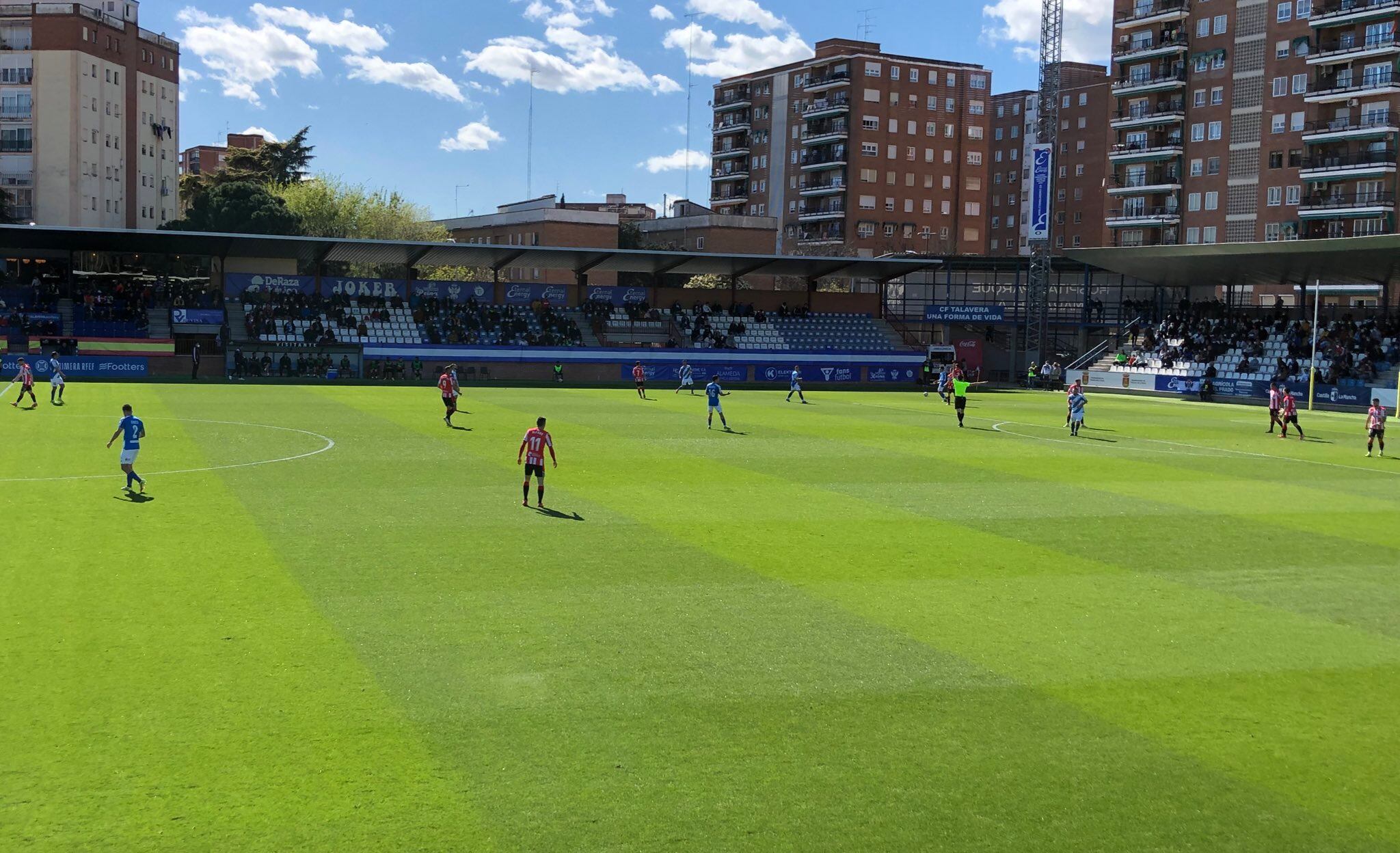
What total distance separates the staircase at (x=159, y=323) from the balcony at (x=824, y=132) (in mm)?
75025

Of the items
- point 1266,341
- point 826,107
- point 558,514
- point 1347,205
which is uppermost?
point 826,107

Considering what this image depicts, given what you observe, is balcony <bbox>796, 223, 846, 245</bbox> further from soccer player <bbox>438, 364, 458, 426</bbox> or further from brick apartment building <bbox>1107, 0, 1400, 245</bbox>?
soccer player <bbox>438, 364, 458, 426</bbox>

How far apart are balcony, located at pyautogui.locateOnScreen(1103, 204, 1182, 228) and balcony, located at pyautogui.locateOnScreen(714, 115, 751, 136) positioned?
44.7 meters

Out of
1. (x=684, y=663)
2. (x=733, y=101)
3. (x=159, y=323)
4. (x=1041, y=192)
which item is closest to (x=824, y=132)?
(x=733, y=101)

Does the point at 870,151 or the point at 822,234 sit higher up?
the point at 870,151

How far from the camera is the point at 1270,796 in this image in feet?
32.0

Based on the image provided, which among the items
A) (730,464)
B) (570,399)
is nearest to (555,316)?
(570,399)

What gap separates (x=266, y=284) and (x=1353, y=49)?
260ft

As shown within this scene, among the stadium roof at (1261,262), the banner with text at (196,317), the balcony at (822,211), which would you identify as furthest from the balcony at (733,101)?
the banner with text at (196,317)

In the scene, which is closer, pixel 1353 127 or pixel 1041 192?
pixel 1041 192

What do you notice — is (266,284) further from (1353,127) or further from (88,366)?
(1353,127)

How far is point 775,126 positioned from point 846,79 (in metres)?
11.6

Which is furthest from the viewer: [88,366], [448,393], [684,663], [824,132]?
[824,132]

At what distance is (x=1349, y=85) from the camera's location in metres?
90.5
